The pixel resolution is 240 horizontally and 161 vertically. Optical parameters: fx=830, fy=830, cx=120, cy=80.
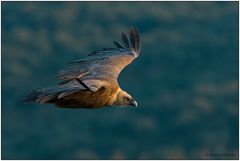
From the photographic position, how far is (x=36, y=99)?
1045 centimetres

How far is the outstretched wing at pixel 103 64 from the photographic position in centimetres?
1203

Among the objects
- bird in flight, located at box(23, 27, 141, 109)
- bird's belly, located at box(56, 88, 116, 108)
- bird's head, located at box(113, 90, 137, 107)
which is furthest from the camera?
bird's head, located at box(113, 90, 137, 107)

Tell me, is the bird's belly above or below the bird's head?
above

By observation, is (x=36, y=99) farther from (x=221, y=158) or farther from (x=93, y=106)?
(x=221, y=158)

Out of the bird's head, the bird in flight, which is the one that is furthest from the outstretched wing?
the bird's head

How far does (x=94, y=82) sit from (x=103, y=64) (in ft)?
4.89

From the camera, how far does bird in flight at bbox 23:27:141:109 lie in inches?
416

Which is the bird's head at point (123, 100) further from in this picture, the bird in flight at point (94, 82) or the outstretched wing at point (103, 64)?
the outstretched wing at point (103, 64)

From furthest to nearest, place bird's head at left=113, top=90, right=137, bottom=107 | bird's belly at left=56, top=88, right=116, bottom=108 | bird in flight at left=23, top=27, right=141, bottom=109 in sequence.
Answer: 1. bird's head at left=113, top=90, right=137, bottom=107
2. bird's belly at left=56, top=88, right=116, bottom=108
3. bird in flight at left=23, top=27, right=141, bottom=109

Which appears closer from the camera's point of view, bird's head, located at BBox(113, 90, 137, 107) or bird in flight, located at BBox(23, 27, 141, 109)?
bird in flight, located at BBox(23, 27, 141, 109)

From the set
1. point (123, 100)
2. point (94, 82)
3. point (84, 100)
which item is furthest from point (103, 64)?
point (84, 100)

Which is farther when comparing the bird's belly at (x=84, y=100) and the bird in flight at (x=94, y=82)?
the bird's belly at (x=84, y=100)

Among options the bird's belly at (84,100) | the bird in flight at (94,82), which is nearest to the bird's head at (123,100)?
the bird in flight at (94,82)

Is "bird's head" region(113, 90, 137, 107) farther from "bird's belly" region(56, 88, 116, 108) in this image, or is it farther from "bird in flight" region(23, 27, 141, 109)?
"bird's belly" region(56, 88, 116, 108)
